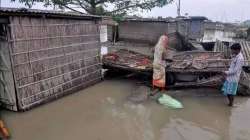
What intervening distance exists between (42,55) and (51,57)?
416 millimetres

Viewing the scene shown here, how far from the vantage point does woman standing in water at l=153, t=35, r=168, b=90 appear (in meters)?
9.35

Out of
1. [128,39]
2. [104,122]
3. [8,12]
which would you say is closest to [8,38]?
[8,12]

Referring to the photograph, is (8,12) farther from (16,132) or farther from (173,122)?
(173,122)

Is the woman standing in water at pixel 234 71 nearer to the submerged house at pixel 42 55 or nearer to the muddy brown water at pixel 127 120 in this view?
the muddy brown water at pixel 127 120

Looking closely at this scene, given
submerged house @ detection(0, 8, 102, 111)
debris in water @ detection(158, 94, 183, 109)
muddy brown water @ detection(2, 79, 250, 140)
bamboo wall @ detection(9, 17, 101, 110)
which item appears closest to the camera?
muddy brown water @ detection(2, 79, 250, 140)

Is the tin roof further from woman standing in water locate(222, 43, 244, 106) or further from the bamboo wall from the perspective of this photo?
woman standing in water locate(222, 43, 244, 106)

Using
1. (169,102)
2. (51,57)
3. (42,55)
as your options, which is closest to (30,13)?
(42,55)

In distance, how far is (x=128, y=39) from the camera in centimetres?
2320

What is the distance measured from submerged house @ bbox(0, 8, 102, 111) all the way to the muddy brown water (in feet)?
1.54

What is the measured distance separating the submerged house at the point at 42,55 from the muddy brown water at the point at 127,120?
0.47 m

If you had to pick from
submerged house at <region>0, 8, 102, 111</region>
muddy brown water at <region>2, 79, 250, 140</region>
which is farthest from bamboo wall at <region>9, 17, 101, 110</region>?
muddy brown water at <region>2, 79, 250, 140</region>

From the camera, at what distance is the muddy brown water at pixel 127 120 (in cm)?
603

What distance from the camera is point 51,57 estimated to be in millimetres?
8211

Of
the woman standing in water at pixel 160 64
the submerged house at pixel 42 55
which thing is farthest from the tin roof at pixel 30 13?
the woman standing in water at pixel 160 64
